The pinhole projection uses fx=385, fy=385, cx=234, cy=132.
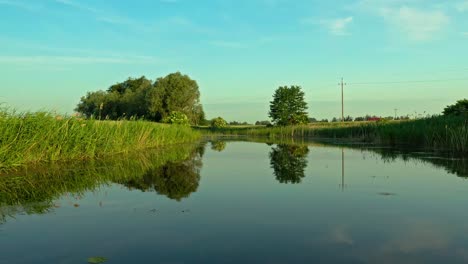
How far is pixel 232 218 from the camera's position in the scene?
438 centimetres

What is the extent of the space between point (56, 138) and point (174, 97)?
3620cm

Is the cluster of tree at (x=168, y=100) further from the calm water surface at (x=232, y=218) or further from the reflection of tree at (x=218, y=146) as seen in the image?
the calm water surface at (x=232, y=218)

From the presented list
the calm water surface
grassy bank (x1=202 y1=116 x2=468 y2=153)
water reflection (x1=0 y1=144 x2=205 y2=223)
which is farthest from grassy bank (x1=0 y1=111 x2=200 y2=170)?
grassy bank (x1=202 y1=116 x2=468 y2=153)

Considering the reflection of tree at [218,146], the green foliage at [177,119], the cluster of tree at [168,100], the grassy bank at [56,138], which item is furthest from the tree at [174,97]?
the grassy bank at [56,138]

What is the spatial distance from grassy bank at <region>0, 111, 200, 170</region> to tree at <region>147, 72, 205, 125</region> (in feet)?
100.0

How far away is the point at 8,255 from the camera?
309 cm

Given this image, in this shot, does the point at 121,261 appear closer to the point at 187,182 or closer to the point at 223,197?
the point at 223,197

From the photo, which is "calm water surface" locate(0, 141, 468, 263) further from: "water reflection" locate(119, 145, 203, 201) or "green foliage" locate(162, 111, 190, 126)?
"green foliage" locate(162, 111, 190, 126)

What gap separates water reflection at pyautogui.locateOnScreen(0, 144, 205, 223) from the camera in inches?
201

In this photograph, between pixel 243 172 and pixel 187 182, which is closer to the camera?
pixel 187 182

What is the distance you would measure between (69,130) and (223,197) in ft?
20.0

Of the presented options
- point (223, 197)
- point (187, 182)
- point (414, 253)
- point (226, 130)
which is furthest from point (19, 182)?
point (226, 130)

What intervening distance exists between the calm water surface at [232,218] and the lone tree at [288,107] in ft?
165

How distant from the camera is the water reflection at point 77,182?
511 centimetres
